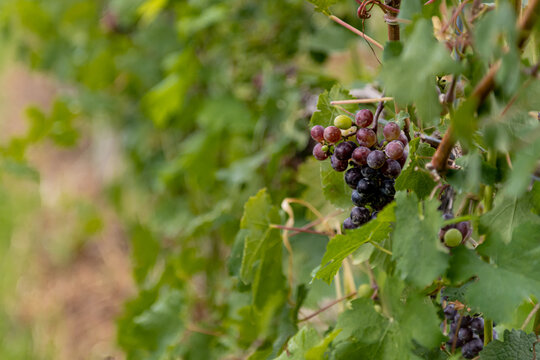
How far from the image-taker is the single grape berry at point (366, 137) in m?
0.53

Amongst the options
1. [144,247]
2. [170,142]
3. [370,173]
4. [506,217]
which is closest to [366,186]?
[370,173]

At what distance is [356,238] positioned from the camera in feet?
1.68

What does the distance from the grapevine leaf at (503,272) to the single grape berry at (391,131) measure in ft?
0.38

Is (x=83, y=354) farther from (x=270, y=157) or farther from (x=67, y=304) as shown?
(x=270, y=157)

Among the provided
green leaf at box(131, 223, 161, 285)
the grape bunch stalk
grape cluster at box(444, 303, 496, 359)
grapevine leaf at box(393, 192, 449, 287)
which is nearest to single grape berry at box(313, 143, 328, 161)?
the grape bunch stalk

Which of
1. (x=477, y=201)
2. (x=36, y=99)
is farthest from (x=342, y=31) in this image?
(x=36, y=99)

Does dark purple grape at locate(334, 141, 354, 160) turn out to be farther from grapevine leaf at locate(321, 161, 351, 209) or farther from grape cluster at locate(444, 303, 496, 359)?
grape cluster at locate(444, 303, 496, 359)

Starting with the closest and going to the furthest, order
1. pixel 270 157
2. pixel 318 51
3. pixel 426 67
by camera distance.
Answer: pixel 426 67 < pixel 270 157 < pixel 318 51

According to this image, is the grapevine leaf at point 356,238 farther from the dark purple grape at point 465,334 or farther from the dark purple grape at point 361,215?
the dark purple grape at point 465,334

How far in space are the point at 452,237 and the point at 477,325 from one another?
6.4 inches

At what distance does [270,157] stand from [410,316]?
706mm

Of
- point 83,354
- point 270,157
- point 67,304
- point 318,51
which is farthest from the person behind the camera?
point 67,304

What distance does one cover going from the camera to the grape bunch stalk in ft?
1.72

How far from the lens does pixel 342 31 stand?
55.4 inches
